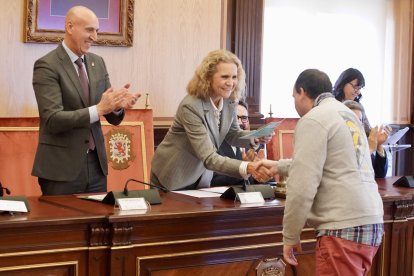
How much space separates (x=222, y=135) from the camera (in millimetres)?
3090

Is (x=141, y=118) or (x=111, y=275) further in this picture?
(x=141, y=118)

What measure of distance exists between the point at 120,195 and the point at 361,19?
4.69 m

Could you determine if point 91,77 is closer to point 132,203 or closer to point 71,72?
point 71,72

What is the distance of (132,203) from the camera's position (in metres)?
2.32

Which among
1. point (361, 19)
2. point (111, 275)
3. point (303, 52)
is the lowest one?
point (111, 275)

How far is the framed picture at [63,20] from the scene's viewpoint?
4.21 meters

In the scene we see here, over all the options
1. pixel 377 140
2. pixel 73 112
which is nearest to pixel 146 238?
pixel 73 112

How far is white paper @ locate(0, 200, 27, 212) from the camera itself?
6.74 ft

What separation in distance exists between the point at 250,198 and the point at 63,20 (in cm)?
253

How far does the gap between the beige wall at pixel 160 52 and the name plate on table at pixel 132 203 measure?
229cm

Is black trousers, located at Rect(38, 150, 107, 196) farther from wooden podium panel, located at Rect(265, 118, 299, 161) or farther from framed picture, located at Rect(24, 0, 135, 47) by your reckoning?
wooden podium panel, located at Rect(265, 118, 299, 161)

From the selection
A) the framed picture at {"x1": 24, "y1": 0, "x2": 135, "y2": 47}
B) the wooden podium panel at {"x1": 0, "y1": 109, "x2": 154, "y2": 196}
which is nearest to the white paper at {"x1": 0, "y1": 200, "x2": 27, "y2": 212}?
the wooden podium panel at {"x1": 0, "y1": 109, "x2": 154, "y2": 196}

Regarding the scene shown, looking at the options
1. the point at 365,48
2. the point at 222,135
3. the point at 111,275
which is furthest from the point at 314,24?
the point at 111,275

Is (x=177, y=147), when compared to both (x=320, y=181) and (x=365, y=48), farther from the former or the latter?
(x=365, y=48)
